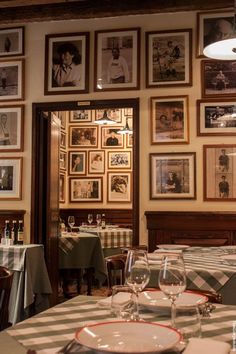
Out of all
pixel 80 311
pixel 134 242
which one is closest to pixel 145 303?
pixel 80 311

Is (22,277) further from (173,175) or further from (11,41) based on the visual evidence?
(11,41)

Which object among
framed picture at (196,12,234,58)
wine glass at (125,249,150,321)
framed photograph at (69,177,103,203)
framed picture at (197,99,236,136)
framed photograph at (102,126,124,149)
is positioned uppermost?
framed picture at (196,12,234,58)

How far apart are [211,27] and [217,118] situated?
1.04m

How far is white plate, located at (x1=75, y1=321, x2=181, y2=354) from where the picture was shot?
115 centimetres

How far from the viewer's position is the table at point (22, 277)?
445 cm

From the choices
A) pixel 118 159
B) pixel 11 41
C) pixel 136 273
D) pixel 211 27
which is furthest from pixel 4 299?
pixel 118 159

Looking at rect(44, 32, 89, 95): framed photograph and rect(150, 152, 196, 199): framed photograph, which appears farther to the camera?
rect(44, 32, 89, 95): framed photograph

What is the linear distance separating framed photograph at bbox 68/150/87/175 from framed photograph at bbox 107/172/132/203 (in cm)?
51

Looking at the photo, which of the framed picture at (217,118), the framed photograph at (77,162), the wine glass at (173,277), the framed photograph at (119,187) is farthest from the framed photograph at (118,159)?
the wine glass at (173,277)

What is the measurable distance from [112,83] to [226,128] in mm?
1423

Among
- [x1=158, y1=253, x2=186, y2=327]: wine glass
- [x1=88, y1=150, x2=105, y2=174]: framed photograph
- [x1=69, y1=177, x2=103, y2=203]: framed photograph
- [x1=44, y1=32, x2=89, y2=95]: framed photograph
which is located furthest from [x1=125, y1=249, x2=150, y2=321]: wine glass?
[x1=88, y1=150, x2=105, y2=174]: framed photograph

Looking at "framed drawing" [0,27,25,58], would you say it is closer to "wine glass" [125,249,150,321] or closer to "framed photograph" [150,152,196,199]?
"framed photograph" [150,152,196,199]

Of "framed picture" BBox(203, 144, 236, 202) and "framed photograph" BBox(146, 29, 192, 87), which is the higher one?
"framed photograph" BBox(146, 29, 192, 87)

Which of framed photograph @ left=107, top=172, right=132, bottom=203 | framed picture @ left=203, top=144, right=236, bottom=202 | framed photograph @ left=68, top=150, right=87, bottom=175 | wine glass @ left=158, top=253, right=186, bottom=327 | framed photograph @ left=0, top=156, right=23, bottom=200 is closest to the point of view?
wine glass @ left=158, top=253, right=186, bottom=327
